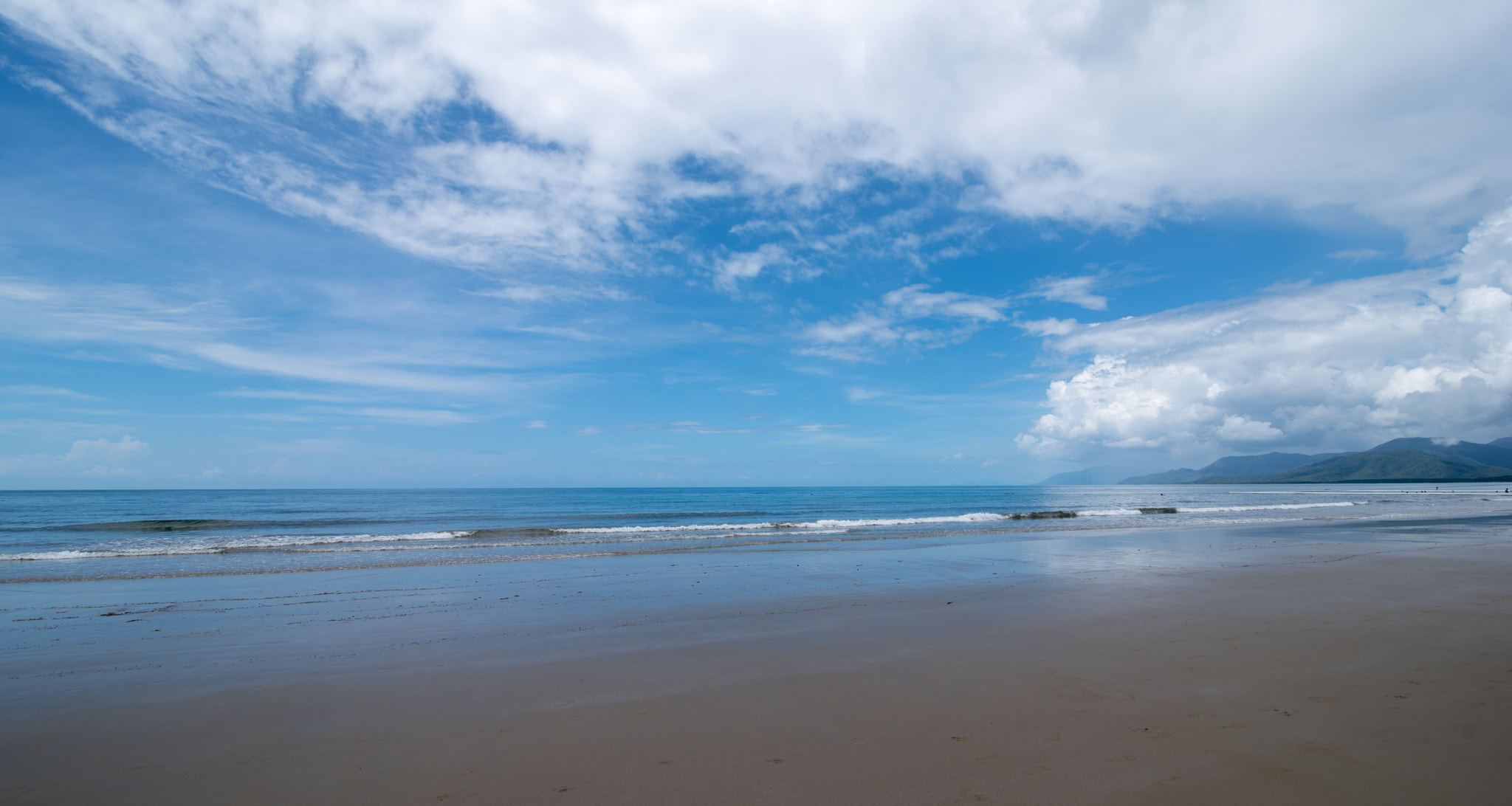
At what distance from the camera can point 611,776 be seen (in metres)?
4.54

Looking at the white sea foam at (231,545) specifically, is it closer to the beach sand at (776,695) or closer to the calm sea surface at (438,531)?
the calm sea surface at (438,531)

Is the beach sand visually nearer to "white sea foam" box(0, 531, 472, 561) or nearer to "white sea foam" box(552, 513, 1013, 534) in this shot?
"white sea foam" box(0, 531, 472, 561)

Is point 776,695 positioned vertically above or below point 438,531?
above

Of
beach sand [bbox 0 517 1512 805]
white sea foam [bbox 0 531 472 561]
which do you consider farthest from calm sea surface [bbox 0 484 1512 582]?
beach sand [bbox 0 517 1512 805]

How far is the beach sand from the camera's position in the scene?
4.45 metres

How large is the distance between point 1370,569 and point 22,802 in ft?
73.0

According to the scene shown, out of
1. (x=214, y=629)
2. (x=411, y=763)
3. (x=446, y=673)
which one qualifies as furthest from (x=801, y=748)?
(x=214, y=629)

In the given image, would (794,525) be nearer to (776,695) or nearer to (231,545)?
(231,545)

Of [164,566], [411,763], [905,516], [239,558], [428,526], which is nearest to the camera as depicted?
[411,763]

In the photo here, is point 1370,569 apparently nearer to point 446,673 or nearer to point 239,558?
point 446,673

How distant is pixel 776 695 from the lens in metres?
6.31

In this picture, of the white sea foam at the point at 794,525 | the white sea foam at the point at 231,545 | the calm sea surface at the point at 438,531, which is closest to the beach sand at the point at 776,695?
the calm sea surface at the point at 438,531

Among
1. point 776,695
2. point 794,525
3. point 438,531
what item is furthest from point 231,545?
point 776,695

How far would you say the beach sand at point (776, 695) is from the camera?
445cm
